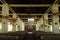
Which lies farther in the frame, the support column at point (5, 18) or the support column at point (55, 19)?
the support column at point (55, 19)

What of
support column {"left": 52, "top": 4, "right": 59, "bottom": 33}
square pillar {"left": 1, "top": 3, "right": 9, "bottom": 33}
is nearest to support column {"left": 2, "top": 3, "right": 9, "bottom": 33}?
square pillar {"left": 1, "top": 3, "right": 9, "bottom": 33}

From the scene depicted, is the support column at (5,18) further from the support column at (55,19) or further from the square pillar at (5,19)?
the support column at (55,19)

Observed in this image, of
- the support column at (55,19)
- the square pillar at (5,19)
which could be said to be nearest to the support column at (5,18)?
the square pillar at (5,19)

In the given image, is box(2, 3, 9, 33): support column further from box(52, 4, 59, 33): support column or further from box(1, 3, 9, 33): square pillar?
box(52, 4, 59, 33): support column

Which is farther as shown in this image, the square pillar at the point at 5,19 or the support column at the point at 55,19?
the support column at the point at 55,19

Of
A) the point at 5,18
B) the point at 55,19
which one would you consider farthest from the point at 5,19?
the point at 55,19

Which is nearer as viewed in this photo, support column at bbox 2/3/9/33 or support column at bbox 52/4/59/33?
support column at bbox 2/3/9/33

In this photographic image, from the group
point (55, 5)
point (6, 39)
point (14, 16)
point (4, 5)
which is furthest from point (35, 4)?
point (6, 39)

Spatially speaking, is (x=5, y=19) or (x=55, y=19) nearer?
(x=5, y=19)

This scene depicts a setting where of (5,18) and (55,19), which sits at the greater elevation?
(5,18)

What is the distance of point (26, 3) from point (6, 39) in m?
13.0

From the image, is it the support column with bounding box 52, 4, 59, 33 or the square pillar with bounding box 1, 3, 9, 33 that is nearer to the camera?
the square pillar with bounding box 1, 3, 9, 33

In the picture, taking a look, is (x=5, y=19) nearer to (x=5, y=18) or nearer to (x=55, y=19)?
(x=5, y=18)

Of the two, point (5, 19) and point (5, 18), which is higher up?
point (5, 18)
